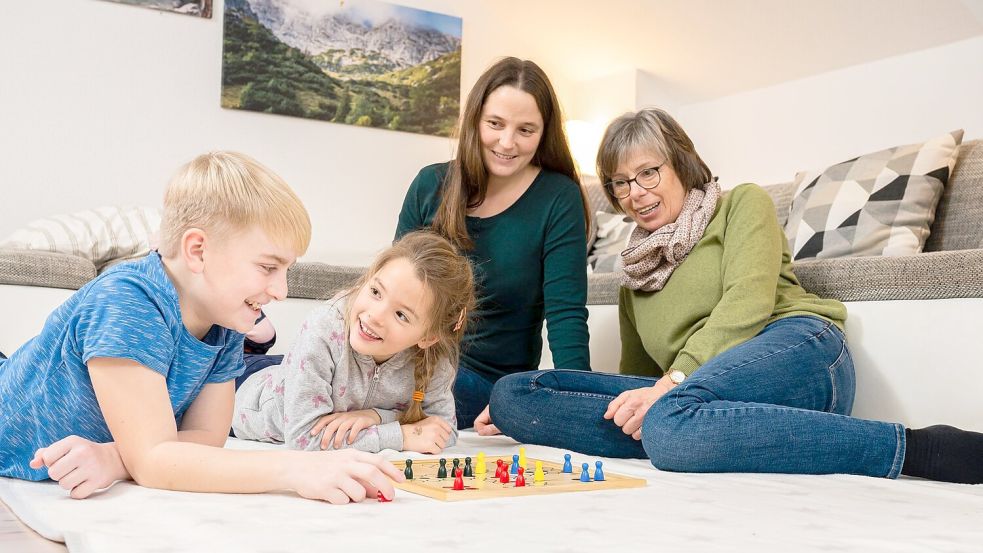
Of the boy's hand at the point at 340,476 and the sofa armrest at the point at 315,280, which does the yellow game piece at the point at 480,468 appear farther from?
the sofa armrest at the point at 315,280

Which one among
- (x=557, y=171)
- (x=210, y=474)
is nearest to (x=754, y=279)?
(x=557, y=171)

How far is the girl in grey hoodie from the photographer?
1.58 m

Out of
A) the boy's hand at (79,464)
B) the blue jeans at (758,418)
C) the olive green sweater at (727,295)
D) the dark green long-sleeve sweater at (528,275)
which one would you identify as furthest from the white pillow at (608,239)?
the boy's hand at (79,464)

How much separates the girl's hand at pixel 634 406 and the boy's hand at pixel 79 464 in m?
0.84

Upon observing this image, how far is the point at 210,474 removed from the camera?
110 cm

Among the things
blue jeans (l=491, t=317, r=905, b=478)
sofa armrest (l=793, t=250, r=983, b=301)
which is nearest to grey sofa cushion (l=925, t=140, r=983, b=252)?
sofa armrest (l=793, t=250, r=983, b=301)

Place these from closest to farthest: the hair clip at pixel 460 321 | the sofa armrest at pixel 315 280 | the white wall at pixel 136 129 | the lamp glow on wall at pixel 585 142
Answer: the hair clip at pixel 460 321, the sofa armrest at pixel 315 280, the white wall at pixel 136 129, the lamp glow on wall at pixel 585 142

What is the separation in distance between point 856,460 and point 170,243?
1.11 m

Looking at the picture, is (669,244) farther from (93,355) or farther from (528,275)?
(93,355)

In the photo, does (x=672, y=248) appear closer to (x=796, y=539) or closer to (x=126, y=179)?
(x=796, y=539)

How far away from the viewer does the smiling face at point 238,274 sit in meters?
1.14

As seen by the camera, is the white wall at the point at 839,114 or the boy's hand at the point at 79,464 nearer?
the boy's hand at the point at 79,464

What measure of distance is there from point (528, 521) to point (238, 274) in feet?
1.59

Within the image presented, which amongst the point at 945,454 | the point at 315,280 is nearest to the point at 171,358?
the point at 945,454
